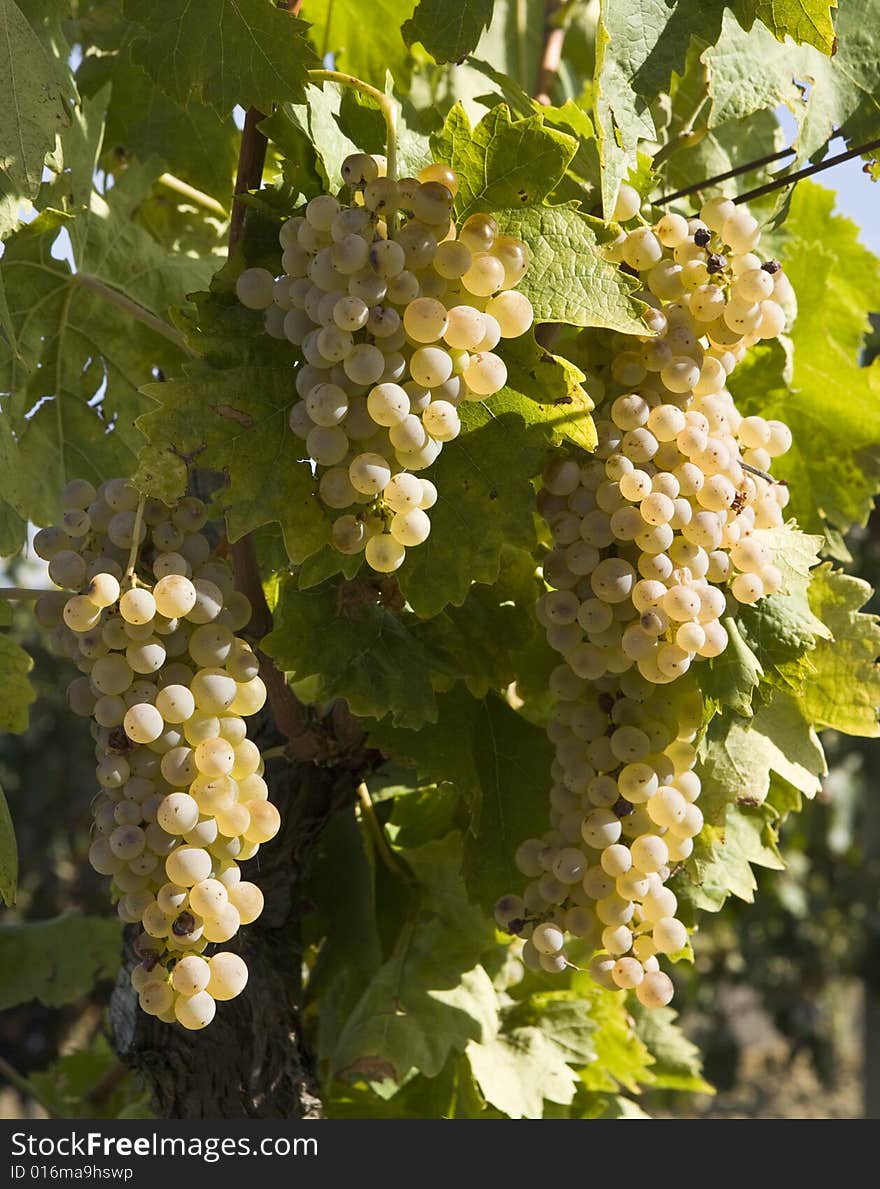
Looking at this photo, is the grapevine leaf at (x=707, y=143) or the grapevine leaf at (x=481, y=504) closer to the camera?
the grapevine leaf at (x=481, y=504)

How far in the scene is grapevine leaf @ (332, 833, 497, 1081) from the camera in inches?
43.1

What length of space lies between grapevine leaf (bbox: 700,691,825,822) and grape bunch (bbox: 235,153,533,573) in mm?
311

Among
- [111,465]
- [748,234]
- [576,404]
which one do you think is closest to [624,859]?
[576,404]

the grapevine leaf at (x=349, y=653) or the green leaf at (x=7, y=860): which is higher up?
the grapevine leaf at (x=349, y=653)

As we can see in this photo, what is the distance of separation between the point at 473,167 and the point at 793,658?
38 cm

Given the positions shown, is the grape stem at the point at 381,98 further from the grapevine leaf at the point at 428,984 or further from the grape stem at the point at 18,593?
the grapevine leaf at the point at 428,984

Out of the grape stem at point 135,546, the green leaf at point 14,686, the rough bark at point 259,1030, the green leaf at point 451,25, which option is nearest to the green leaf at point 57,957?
the rough bark at point 259,1030

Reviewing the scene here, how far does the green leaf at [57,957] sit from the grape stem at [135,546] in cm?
85

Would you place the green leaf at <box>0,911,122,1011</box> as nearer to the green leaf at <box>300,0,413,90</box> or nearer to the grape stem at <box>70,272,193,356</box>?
the grape stem at <box>70,272,193,356</box>

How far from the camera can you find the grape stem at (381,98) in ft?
2.54

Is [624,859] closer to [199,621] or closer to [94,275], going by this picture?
[199,621]

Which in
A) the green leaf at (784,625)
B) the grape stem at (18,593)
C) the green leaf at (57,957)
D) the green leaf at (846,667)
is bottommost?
the green leaf at (57,957)

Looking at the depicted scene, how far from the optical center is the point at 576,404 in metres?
0.77

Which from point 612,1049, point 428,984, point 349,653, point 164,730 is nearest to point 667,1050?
point 612,1049
